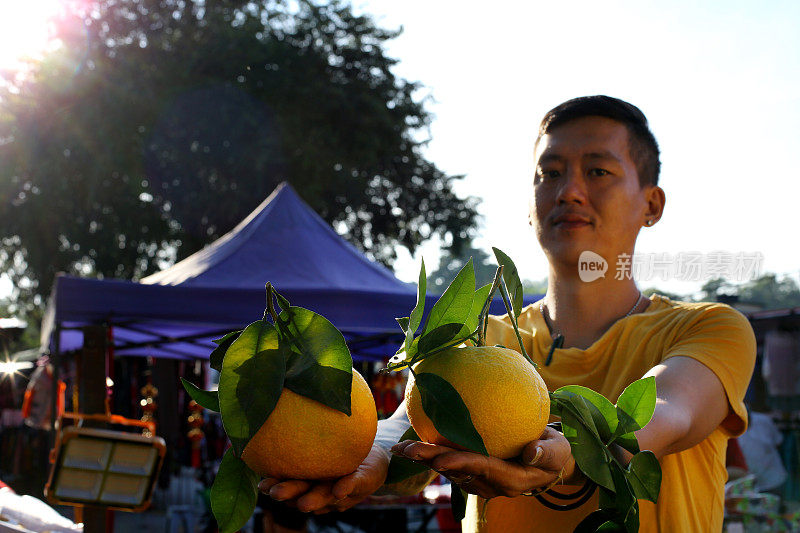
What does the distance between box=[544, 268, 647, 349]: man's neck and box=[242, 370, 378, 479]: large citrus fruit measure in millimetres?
996

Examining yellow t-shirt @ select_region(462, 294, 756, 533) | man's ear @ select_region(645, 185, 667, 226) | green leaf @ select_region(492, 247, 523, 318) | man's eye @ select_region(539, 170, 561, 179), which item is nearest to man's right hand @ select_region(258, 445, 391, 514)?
green leaf @ select_region(492, 247, 523, 318)

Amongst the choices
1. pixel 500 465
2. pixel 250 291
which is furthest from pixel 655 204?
pixel 250 291

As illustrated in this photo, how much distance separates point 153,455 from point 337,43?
53.8ft

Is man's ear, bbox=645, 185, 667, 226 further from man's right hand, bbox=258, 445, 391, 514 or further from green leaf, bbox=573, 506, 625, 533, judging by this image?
man's right hand, bbox=258, 445, 391, 514

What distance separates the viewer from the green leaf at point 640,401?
37.8 inches

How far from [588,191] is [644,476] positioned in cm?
89

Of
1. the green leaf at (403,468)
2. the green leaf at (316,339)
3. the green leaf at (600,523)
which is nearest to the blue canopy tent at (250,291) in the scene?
the green leaf at (403,468)

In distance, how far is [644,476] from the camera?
0.97 m

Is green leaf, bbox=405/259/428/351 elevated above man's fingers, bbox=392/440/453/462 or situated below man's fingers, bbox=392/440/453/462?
above

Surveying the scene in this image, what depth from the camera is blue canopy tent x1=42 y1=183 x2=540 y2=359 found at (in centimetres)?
448

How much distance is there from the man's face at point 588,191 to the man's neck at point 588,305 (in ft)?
0.22

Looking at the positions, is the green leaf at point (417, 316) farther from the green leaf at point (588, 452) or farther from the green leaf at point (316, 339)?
the green leaf at point (588, 452)

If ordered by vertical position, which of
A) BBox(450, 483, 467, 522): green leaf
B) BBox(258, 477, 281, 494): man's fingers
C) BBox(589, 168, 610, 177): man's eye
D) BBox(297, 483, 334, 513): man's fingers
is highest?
BBox(589, 168, 610, 177): man's eye

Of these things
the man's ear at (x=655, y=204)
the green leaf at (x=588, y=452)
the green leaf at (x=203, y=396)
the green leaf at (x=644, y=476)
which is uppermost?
the man's ear at (x=655, y=204)
